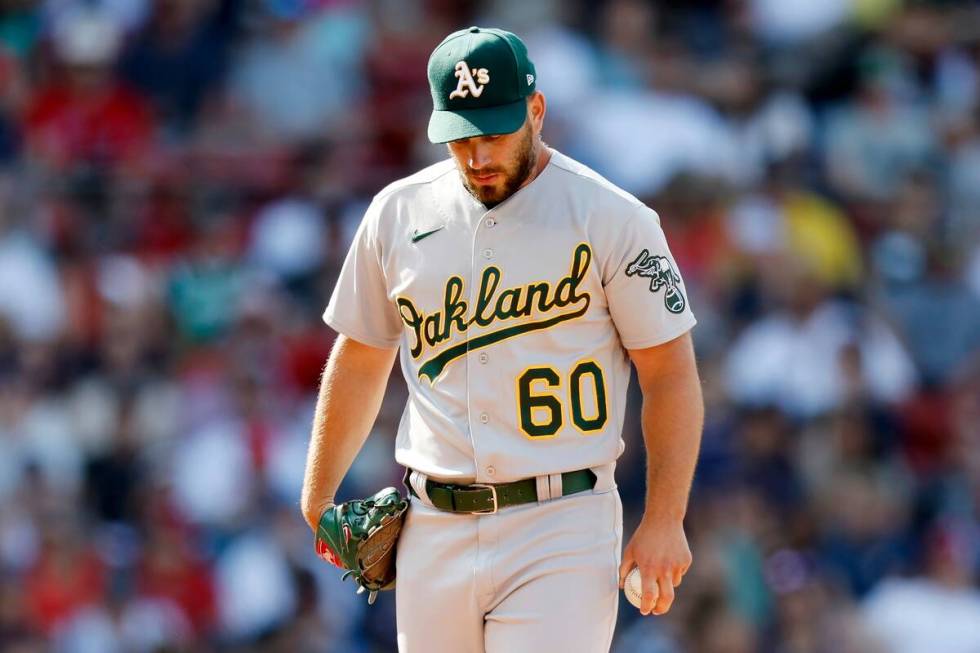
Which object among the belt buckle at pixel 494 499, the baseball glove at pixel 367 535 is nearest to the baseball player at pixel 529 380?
the belt buckle at pixel 494 499

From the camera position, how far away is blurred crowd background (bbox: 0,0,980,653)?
8.52 m

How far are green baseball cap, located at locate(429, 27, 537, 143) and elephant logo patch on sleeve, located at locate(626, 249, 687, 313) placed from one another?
0.43m

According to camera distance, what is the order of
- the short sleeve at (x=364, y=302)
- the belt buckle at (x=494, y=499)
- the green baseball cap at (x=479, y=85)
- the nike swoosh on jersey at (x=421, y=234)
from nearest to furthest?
the green baseball cap at (x=479, y=85) → the belt buckle at (x=494, y=499) → the nike swoosh on jersey at (x=421, y=234) → the short sleeve at (x=364, y=302)

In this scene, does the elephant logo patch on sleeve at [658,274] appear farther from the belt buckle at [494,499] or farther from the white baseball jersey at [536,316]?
the belt buckle at [494,499]

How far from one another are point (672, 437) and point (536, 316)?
1.45ft

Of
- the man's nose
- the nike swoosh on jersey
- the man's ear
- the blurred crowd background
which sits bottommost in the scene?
the blurred crowd background

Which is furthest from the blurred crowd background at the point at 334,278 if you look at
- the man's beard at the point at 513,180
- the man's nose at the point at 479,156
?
the man's nose at the point at 479,156

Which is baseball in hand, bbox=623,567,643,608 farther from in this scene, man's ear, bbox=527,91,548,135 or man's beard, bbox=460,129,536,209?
man's ear, bbox=527,91,548,135

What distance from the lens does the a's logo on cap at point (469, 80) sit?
150 inches

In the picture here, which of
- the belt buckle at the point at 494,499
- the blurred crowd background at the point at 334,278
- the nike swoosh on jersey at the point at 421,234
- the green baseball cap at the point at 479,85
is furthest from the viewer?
the blurred crowd background at the point at 334,278

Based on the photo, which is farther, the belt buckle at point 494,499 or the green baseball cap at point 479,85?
the belt buckle at point 494,499

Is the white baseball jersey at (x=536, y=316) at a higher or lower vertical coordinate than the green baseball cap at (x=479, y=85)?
lower

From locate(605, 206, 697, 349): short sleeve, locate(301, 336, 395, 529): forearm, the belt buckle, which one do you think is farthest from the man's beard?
the belt buckle

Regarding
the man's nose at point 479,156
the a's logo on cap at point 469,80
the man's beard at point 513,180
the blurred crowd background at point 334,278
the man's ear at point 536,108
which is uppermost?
the a's logo on cap at point 469,80
